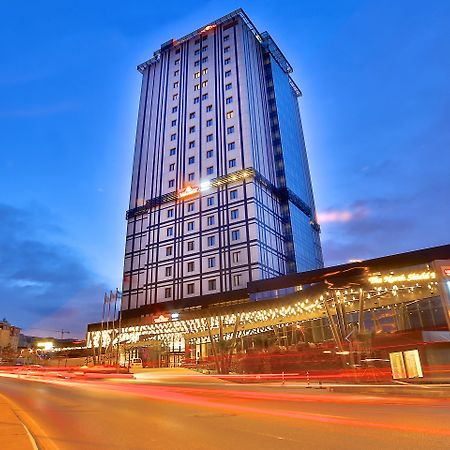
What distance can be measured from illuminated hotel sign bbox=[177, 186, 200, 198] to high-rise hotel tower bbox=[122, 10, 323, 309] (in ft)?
0.79

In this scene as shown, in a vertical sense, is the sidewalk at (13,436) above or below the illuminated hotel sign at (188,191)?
below

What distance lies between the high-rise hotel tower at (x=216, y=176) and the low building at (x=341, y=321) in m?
9.36

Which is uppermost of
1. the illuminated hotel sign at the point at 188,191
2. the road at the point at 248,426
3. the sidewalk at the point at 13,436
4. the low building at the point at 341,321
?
the illuminated hotel sign at the point at 188,191

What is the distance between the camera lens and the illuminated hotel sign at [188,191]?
2958 inches

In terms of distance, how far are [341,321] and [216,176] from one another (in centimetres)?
4692

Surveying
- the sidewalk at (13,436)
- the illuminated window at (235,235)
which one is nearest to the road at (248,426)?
the sidewalk at (13,436)

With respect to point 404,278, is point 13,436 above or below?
below

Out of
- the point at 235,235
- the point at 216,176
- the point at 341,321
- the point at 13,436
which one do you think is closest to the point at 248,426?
the point at 13,436

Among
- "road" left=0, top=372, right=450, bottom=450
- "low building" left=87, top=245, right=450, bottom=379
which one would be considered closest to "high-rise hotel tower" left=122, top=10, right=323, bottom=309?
"low building" left=87, top=245, right=450, bottom=379

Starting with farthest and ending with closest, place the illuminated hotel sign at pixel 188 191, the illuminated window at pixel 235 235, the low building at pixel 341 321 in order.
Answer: the illuminated hotel sign at pixel 188 191, the illuminated window at pixel 235 235, the low building at pixel 341 321

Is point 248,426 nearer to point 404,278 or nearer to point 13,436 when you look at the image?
point 13,436

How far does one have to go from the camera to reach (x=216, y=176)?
7419cm

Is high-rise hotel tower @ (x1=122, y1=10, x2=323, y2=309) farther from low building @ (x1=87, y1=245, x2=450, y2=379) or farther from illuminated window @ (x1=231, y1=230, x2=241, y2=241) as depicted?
low building @ (x1=87, y1=245, x2=450, y2=379)

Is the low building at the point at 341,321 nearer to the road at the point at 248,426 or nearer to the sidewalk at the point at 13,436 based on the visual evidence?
the road at the point at 248,426
